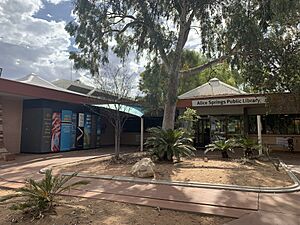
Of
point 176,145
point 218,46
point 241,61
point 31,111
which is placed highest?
point 218,46

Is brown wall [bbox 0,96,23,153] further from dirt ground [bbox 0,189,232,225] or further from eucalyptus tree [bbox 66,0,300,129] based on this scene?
dirt ground [bbox 0,189,232,225]

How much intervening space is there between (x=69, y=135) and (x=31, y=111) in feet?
9.29

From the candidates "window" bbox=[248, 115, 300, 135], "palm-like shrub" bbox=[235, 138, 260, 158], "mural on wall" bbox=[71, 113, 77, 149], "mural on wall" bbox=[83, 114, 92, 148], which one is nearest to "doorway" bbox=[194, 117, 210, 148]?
"window" bbox=[248, 115, 300, 135]

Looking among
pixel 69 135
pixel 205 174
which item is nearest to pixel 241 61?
pixel 205 174

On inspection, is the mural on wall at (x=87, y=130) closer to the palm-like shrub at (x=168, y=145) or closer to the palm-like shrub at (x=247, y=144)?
the palm-like shrub at (x=168, y=145)

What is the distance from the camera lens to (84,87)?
1065 inches

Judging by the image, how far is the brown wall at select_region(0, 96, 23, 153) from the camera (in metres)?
15.0

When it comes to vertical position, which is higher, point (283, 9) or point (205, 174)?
point (283, 9)

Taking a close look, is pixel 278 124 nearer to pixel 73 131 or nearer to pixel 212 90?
pixel 212 90

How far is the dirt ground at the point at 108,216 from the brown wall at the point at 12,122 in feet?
34.8

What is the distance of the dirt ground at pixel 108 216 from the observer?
467cm

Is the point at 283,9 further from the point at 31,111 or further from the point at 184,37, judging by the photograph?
the point at 31,111

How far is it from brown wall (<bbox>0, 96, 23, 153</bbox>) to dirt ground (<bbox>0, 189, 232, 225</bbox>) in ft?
34.8

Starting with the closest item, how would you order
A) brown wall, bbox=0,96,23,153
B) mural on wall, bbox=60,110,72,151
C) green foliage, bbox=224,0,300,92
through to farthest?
green foliage, bbox=224,0,300,92, brown wall, bbox=0,96,23,153, mural on wall, bbox=60,110,72,151
